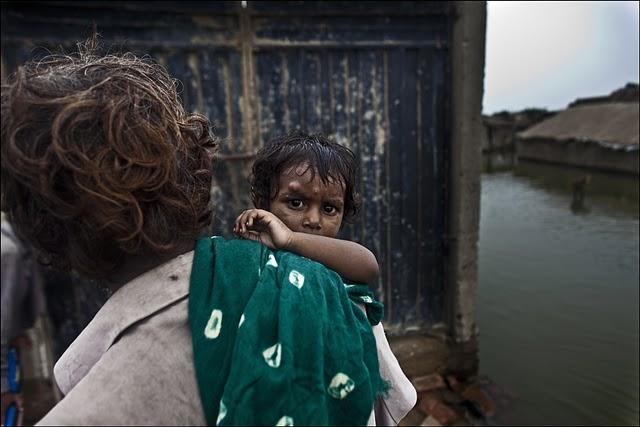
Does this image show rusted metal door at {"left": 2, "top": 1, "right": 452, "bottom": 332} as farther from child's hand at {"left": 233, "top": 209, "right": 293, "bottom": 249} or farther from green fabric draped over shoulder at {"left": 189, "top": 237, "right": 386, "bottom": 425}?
green fabric draped over shoulder at {"left": 189, "top": 237, "right": 386, "bottom": 425}

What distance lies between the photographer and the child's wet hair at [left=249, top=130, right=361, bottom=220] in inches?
52.6

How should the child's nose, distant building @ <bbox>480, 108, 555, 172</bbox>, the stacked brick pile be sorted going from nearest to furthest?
1. the child's nose
2. the stacked brick pile
3. distant building @ <bbox>480, 108, 555, 172</bbox>

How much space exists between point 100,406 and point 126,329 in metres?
0.13

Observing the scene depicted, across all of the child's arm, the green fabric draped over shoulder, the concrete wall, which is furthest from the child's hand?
the concrete wall

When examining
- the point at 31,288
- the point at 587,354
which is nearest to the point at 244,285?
the point at 31,288

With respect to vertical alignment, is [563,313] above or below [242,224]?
below

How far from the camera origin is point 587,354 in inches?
192

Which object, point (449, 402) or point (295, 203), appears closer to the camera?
point (295, 203)

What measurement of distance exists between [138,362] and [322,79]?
280cm

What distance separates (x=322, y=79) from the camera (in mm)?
3225

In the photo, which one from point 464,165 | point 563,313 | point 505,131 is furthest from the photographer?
point 505,131

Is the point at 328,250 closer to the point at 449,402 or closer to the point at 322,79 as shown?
the point at 322,79

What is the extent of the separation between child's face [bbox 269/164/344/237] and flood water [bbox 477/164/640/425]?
133 inches

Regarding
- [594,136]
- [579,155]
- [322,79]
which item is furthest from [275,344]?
[579,155]
